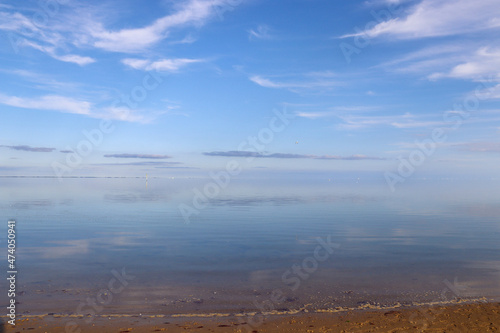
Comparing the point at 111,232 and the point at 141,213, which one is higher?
the point at 141,213

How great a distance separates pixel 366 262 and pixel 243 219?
58.0 feet

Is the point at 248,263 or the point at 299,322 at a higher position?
the point at 248,263

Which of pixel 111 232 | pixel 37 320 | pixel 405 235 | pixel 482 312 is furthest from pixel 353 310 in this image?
pixel 111 232

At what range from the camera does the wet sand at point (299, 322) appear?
10672 mm

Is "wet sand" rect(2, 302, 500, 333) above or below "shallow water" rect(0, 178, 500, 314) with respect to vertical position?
below

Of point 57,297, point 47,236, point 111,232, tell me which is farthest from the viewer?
point 111,232

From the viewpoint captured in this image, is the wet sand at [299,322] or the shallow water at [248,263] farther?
the shallow water at [248,263]

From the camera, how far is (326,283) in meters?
15.9

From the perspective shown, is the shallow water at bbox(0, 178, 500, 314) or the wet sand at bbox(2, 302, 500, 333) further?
the shallow water at bbox(0, 178, 500, 314)

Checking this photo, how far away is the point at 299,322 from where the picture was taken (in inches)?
447

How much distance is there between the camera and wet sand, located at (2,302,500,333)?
10.7 metres

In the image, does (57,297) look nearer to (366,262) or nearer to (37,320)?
(37,320)

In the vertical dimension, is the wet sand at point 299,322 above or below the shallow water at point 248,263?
below

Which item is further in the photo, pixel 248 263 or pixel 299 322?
pixel 248 263
